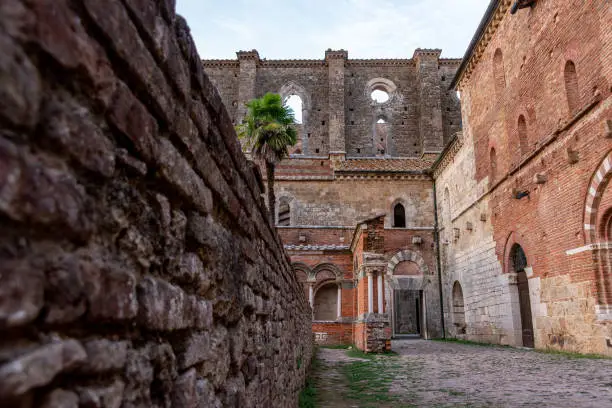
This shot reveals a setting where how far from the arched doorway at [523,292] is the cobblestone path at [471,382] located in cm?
298

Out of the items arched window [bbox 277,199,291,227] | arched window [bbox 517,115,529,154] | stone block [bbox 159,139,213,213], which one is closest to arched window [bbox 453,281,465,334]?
arched window [bbox 517,115,529,154]

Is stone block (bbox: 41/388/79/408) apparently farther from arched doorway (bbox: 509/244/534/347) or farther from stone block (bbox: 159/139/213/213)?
arched doorway (bbox: 509/244/534/347)

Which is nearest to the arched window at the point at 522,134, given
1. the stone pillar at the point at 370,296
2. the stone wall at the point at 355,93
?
the stone pillar at the point at 370,296

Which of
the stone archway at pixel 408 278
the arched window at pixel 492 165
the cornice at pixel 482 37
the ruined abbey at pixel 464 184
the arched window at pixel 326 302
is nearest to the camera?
the ruined abbey at pixel 464 184

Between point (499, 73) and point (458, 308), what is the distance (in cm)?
977

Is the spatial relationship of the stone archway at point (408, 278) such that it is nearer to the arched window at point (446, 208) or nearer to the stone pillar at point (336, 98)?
the arched window at point (446, 208)

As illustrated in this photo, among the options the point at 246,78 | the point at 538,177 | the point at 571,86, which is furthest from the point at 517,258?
the point at 246,78

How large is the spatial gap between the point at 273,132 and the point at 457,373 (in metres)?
10.4

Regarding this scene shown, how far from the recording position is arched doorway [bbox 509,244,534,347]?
1459cm

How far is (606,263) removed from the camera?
34.2ft

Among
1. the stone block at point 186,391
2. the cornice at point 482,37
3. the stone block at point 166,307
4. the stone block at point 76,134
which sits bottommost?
the stone block at point 186,391

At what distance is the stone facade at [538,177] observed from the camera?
10.5 m

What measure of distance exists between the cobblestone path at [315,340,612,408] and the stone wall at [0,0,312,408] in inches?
210

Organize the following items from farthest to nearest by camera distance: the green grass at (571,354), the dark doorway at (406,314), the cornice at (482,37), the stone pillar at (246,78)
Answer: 1. the stone pillar at (246,78)
2. the dark doorway at (406,314)
3. the cornice at (482,37)
4. the green grass at (571,354)
